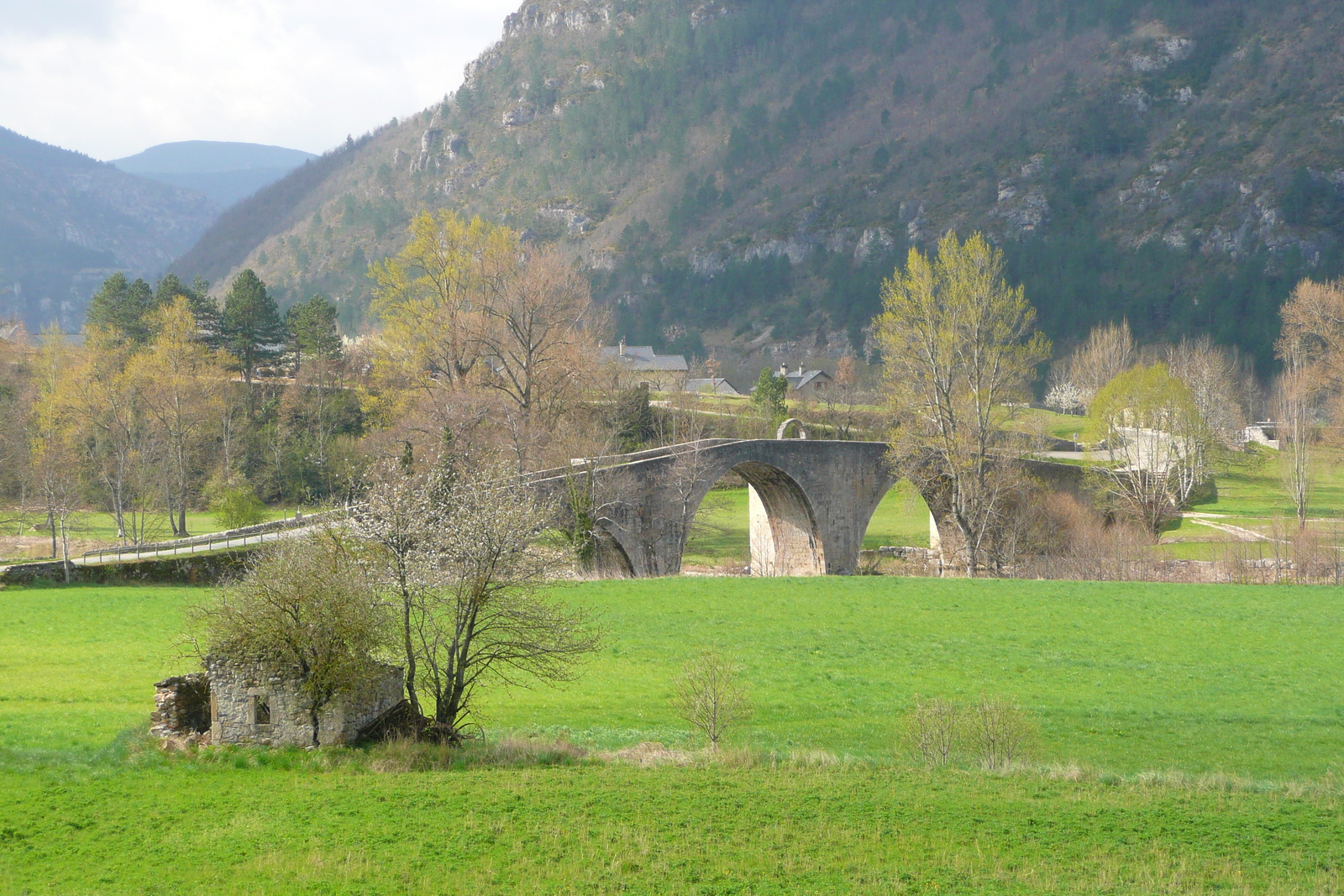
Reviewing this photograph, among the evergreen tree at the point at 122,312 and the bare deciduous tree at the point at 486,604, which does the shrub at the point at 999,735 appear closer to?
the bare deciduous tree at the point at 486,604

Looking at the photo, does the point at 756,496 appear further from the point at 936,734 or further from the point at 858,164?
the point at 858,164

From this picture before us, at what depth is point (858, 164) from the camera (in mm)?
156875

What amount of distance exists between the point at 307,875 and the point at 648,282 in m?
142

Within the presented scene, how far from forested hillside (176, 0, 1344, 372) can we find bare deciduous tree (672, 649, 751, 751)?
10396cm

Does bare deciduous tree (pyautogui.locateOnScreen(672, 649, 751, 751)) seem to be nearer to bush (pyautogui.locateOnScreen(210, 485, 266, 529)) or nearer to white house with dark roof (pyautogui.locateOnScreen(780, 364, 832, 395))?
bush (pyautogui.locateOnScreen(210, 485, 266, 529))

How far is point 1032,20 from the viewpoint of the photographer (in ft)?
583

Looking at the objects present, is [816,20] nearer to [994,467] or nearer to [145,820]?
[994,467]

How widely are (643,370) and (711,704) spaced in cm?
5855

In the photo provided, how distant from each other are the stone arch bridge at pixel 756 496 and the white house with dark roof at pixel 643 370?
1326cm

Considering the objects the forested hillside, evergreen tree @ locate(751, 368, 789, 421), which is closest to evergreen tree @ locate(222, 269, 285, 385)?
evergreen tree @ locate(751, 368, 789, 421)

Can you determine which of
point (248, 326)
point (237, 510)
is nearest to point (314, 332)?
point (248, 326)

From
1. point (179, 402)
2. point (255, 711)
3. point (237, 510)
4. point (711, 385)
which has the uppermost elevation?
point (711, 385)

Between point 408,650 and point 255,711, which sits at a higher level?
point 408,650

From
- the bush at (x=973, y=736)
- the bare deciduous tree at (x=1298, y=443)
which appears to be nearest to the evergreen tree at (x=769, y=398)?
the bare deciduous tree at (x=1298, y=443)
